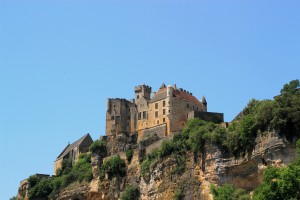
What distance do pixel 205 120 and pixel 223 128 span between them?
451 inches

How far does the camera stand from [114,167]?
184ft

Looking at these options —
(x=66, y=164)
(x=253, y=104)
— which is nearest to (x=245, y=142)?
(x=253, y=104)

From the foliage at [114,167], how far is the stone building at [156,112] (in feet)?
20.7

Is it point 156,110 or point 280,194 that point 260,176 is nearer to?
point 280,194

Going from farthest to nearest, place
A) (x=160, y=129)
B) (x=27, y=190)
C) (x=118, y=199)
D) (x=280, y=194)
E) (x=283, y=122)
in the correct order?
(x=27, y=190), (x=160, y=129), (x=118, y=199), (x=283, y=122), (x=280, y=194)

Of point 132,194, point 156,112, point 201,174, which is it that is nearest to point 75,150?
point 156,112

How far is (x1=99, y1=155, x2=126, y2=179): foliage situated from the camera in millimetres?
55731

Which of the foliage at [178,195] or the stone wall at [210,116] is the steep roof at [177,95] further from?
the foliage at [178,195]

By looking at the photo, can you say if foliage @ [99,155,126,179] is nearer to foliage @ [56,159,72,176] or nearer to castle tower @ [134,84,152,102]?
foliage @ [56,159,72,176]

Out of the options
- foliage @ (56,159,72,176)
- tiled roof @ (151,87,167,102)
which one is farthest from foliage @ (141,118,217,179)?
foliage @ (56,159,72,176)

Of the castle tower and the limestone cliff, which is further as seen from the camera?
the castle tower

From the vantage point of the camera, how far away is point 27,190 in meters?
67.3

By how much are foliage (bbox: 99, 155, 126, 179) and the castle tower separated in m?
15.3

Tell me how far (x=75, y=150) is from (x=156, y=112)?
12473 millimetres
